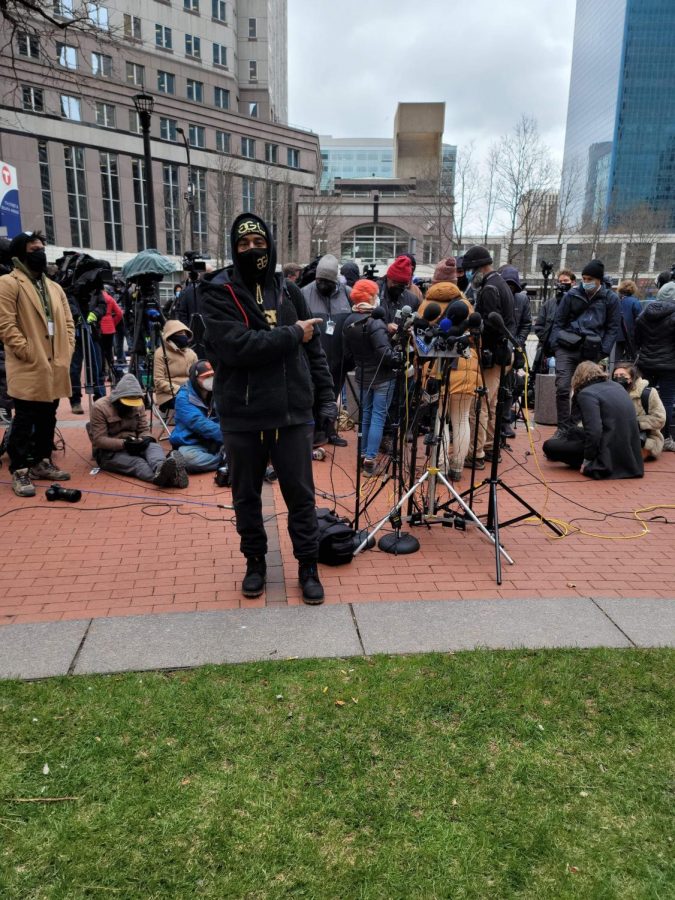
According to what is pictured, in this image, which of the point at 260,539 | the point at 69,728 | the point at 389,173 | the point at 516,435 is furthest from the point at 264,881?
the point at 389,173

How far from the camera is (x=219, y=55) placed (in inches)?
2069

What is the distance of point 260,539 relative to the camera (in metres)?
4.11

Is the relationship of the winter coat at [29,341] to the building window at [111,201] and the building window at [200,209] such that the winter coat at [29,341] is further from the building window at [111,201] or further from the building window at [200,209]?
the building window at [200,209]

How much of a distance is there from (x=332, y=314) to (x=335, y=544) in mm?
4001

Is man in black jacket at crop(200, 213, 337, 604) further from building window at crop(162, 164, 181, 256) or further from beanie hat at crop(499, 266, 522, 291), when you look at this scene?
building window at crop(162, 164, 181, 256)

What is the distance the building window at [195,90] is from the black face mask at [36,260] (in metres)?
52.9

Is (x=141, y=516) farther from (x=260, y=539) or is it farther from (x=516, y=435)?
(x=516, y=435)

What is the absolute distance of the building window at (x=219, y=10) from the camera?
51344 mm

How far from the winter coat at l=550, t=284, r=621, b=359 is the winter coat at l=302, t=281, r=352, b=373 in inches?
111

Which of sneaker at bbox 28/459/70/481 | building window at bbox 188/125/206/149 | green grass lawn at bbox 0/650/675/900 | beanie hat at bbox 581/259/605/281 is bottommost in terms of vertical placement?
sneaker at bbox 28/459/70/481

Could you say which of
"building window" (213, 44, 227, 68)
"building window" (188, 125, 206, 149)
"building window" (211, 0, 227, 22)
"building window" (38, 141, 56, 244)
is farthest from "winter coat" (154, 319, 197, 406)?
"building window" (211, 0, 227, 22)

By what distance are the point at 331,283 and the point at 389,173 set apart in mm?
155653

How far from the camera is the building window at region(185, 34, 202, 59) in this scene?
5028 centimetres

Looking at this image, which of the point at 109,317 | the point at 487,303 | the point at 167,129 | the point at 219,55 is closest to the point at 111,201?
the point at 167,129
